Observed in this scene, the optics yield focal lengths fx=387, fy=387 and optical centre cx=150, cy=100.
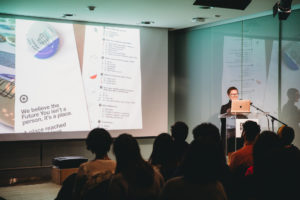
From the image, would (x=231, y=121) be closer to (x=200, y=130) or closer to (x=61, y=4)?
(x=200, y=130)

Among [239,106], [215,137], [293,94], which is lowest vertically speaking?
[215,137]

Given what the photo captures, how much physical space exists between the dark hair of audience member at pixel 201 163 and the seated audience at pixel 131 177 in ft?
1.13

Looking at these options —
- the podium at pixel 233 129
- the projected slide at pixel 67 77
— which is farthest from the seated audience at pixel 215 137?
the projected slide at pixel 67 77

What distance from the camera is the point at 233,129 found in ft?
19.4

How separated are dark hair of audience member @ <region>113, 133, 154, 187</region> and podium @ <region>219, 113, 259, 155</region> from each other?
3281mm

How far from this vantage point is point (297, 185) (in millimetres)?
2355

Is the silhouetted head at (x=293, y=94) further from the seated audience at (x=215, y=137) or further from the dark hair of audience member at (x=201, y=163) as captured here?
the dark hair of audience member at (x=201, y=163)

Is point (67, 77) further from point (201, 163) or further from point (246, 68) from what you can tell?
point (201, 163)

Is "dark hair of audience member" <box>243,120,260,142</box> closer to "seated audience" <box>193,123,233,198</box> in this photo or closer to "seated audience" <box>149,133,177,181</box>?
"seated audience" <box>193,123,233,198</box>

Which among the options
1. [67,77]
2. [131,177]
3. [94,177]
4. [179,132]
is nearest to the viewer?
[131,177]

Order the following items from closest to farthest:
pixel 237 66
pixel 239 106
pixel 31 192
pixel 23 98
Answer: pixel 239 106 < pixel 31 192 < pixel 23 98 < pixel 237 66

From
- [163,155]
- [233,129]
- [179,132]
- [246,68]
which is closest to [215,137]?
[179,132]

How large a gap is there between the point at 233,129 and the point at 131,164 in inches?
155

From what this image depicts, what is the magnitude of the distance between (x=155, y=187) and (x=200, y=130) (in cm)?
117
